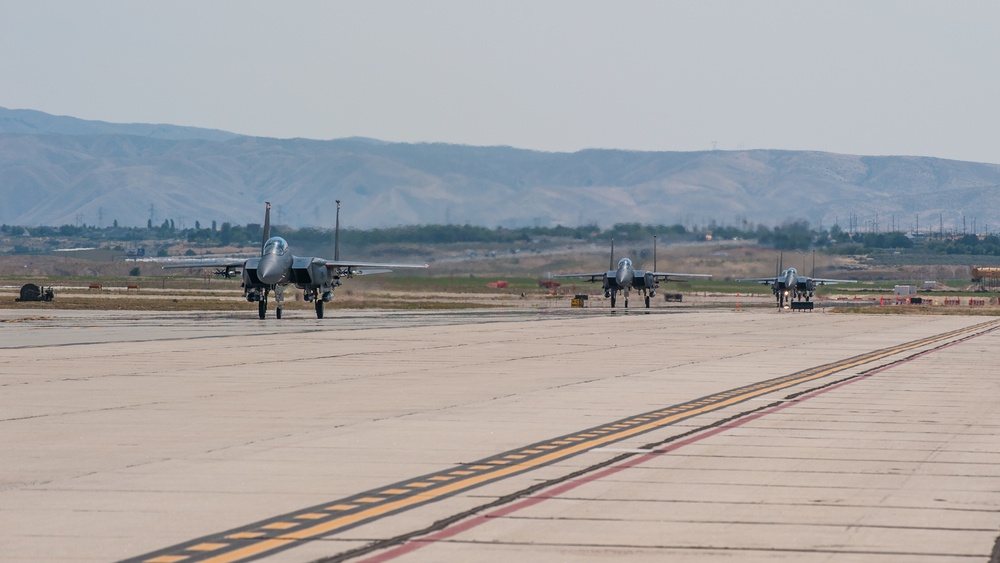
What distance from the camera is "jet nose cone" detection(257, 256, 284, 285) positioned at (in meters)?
56.1

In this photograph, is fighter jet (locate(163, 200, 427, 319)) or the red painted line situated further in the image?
fighter jet (locate(163, 200, 427, 319))

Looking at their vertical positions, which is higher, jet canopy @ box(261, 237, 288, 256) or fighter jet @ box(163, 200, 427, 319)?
jet canopy @ box(261, 237, 288, 256)

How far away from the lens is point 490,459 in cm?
1503

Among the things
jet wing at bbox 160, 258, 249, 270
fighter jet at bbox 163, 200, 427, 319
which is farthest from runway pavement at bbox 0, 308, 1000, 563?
jet wing at bbox 160, 258, 249, 270

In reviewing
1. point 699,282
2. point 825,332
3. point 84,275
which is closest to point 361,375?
point 825,332

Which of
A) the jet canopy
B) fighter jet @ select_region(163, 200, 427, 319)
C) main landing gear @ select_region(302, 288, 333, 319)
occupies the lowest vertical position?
main landing gear @ select_region(302, 288, 333, 319)

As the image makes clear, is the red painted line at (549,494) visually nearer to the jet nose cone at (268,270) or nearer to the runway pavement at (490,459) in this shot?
the runway pavement at (490,459)

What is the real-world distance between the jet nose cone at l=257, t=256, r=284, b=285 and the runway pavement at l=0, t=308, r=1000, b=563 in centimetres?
2242

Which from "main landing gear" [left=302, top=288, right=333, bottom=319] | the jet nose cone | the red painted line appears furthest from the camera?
"main landing gear" [left=302, top=288, right=333, bottom=319]

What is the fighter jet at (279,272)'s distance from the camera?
2227 inches

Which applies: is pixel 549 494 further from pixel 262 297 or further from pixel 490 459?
pixel 262 297

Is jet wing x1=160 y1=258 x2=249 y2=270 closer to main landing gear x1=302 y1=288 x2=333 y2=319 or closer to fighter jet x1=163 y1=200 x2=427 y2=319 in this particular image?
fighter jet x1=163 y1=200 x2=427 y2=319

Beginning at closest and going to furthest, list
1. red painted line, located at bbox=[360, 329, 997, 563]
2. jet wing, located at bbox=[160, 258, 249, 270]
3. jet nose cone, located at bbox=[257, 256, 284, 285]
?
red painted line, located at bbox=[360, 329, 997, 563] → jet nose cone, located at bbox=[257, 256, 284, 285] → jet wing, located at bbox=[160, 258, 249, 270]

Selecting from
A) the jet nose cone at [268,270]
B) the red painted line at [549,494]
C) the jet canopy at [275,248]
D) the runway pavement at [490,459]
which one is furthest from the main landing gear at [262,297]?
the red painted line at [549,494]
